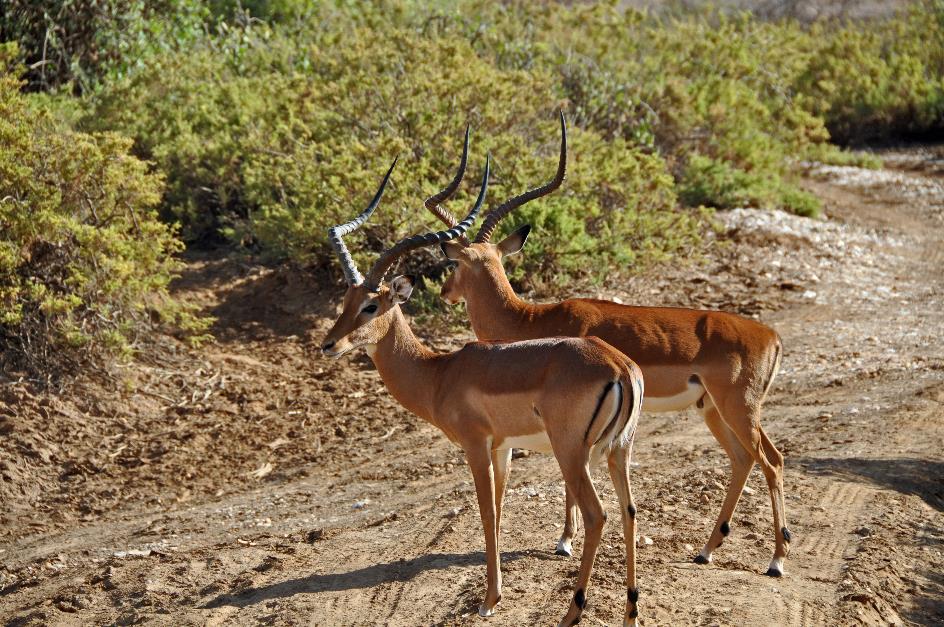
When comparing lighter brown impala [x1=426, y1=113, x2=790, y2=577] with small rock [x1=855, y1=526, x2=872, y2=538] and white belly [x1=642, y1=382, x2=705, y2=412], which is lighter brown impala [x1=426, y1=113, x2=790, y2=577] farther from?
small rock [x1=855, y1=526, x2=872, y2=538]

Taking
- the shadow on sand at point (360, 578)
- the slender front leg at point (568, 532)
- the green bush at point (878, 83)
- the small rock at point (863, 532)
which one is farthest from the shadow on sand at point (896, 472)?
the green bush at point (878, 83)

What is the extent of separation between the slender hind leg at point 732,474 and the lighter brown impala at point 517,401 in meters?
0.99

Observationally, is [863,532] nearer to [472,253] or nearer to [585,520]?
[585,520]

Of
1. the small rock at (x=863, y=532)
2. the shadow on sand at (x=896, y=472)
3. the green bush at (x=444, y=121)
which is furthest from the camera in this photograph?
the green bush at (x=444, y=121)

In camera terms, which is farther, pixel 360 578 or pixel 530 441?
pixel 360 578

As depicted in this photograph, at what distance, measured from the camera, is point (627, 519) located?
5789mm

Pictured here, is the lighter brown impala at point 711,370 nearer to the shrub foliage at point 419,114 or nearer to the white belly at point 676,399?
the white belly at point 676,399

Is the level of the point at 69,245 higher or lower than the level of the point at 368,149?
lower

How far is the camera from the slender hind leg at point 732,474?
661cm

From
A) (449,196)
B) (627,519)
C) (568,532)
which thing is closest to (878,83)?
(449,196)

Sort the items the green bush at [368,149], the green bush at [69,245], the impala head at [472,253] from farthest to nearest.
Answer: the green bush at [368,149], the green bush at [69,245], the impala head at [472,253]

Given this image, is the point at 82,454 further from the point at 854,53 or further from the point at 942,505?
the point at 854,53

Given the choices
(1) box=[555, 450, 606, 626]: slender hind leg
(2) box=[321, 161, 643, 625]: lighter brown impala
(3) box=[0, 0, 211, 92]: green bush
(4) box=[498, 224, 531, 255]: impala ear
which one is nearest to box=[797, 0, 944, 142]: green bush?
(3) box=[0, 0, 211, 92]: green bush

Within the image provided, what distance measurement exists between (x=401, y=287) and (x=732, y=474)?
91.0 inches
